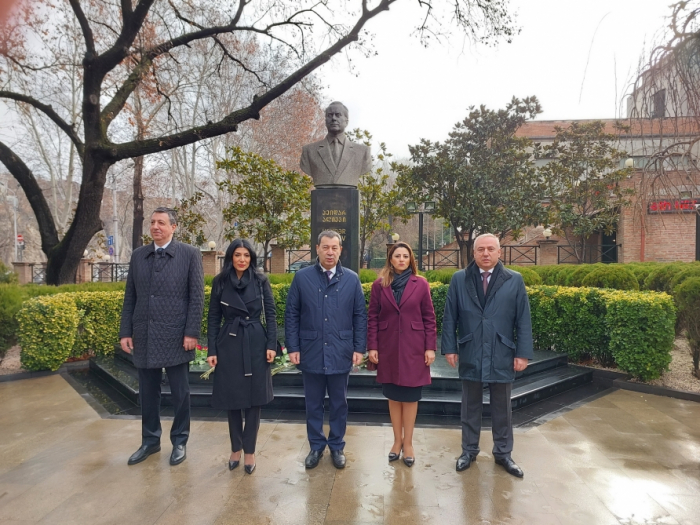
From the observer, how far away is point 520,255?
23734 millimetres

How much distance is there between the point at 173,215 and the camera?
3510 millimetres

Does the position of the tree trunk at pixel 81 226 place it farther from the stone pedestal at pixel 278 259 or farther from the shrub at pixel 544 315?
the shrub at pixel 544 315

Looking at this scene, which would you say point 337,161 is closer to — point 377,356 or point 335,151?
point 335,151

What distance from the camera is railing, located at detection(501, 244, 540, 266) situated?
23.1 metres

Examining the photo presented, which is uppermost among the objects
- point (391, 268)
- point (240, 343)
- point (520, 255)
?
point (520, 255)

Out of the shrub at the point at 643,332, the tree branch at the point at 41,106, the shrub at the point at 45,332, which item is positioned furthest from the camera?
the tree branch at the point at 41,106

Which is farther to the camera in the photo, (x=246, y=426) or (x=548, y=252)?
(x=548, y=252)

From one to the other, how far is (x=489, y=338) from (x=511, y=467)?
3.13 ft

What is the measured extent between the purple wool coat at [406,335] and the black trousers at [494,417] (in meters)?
0.39

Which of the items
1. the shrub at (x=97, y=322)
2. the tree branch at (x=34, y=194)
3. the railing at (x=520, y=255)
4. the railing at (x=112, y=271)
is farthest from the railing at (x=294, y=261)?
the railing at (x=520, y=255)

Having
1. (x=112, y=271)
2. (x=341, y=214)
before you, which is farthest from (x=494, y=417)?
(x=112, y=271)

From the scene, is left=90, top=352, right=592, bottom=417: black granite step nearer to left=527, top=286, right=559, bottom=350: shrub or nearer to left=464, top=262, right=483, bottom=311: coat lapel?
left=527, top=286, right=559, bottom=350: shrub

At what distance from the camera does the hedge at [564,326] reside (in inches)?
215

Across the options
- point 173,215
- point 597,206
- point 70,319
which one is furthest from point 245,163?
point 597,206
